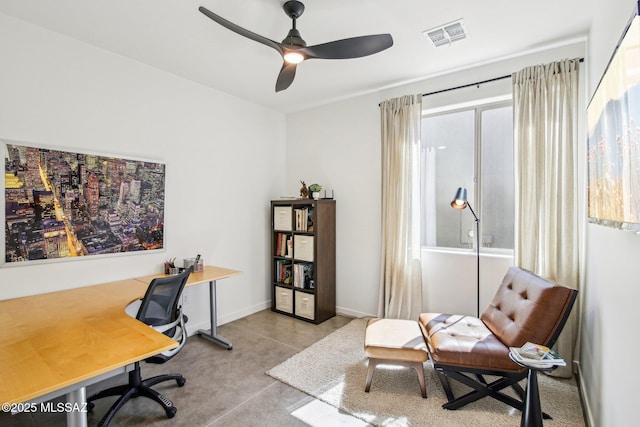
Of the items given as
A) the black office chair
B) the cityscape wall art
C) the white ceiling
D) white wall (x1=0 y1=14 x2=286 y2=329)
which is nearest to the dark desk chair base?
the black office chair

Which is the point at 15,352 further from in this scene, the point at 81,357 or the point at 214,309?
the point at 214,309

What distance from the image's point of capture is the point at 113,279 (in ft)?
8.90

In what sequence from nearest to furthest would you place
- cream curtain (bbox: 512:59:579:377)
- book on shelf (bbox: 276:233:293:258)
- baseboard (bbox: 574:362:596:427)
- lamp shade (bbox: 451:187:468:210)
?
1. baseboard (bbox: 574:362:596:427)
2. cream curtain (bbox: 512:59:579:377)
3. lamp shade (bbox: 451:187:468:210)
4. book on shelf (bbox: 276:233:293:258)

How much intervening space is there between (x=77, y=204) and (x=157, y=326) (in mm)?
1271

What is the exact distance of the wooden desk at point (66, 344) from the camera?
3.81 feet

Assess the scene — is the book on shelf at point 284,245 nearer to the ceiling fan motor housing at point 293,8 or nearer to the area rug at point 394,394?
the area rug at point 394,394

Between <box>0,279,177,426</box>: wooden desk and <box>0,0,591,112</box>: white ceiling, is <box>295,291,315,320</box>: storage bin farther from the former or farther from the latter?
<box>0,0,591,112</box>: white ceiling

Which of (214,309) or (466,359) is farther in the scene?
(214,309)

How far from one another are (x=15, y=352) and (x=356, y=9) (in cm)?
267

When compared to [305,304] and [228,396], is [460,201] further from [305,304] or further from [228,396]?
[228,396]

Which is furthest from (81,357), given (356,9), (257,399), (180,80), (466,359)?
(180,80)

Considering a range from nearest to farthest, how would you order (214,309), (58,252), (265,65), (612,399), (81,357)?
(81,357), (612,399), (58,252), (265,65), (214,309)

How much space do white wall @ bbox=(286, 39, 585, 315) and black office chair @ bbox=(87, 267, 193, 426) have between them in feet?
6.97

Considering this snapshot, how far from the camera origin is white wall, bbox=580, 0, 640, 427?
4.06ft
